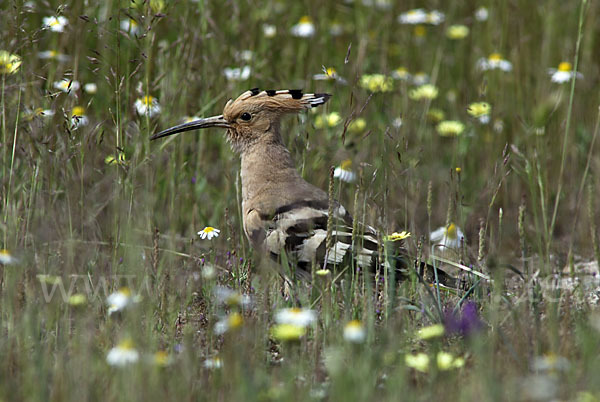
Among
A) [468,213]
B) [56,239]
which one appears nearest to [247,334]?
[56,239]

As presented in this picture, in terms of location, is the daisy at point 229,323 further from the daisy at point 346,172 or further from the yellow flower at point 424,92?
the yellow flower at point 424,92

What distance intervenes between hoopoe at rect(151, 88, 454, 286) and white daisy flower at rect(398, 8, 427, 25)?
1798 millimetres

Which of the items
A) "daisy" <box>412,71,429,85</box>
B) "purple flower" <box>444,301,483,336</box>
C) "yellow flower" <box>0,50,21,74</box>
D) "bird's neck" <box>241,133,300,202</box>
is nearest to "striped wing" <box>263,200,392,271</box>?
"bird's neck" <box>241,133,300,202</box>

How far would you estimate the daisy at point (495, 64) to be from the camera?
193 inches

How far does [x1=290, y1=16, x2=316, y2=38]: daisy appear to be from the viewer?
493cm

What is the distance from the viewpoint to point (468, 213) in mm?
4168

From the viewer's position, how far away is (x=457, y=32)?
18.1ft

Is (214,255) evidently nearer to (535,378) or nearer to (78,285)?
(78,285)

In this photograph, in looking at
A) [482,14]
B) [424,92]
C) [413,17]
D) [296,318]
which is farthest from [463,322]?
[482,14]

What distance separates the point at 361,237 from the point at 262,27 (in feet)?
6.87

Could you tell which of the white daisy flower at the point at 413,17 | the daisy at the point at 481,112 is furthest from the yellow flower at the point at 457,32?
the daisy at the point at 481,112

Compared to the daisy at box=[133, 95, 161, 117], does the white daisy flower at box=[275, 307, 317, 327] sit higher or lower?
lower

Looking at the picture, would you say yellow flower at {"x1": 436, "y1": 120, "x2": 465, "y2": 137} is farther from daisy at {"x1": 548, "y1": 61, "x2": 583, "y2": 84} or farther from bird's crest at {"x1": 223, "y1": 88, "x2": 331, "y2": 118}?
bird's crest at {"x1": 223, "y1": 88, "x2": 331, "y2": 118}

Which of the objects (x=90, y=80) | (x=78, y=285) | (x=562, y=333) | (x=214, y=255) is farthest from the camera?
(x=90, y=80)
